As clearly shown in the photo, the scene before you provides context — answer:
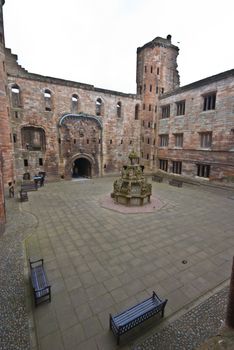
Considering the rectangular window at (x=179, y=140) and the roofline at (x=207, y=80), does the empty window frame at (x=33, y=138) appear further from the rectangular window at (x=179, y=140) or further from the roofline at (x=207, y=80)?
the roofline at (x=207, y=80)

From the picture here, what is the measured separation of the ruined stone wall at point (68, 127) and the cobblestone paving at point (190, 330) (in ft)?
55.4

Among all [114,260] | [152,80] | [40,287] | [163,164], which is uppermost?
[152,80]

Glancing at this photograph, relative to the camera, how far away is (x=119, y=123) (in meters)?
21.0

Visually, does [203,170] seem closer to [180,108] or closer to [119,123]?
[180,108]

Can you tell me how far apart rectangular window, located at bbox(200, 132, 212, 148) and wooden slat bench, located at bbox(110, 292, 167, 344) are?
15.6m

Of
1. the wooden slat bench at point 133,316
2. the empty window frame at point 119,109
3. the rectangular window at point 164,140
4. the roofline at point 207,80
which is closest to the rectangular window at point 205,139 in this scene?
the roofline at point 207,80

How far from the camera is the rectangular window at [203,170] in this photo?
16250 millimetres

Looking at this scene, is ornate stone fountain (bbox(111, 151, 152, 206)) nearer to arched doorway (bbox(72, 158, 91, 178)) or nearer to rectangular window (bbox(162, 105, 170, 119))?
arched doorway (bbox(72, 158, 91, 178))

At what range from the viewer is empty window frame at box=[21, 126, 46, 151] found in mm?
16566

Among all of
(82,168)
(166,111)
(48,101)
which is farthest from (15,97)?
(166,111)

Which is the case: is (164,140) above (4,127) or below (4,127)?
below

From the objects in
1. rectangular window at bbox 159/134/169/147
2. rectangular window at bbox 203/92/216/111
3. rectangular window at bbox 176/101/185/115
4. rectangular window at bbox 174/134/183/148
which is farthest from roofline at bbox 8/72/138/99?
rectangular window at bbox 203/92/216/111

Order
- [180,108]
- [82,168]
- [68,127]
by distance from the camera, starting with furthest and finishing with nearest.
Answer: [82,168], [180,108], [68,127]

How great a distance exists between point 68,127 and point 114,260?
15.7 meters
